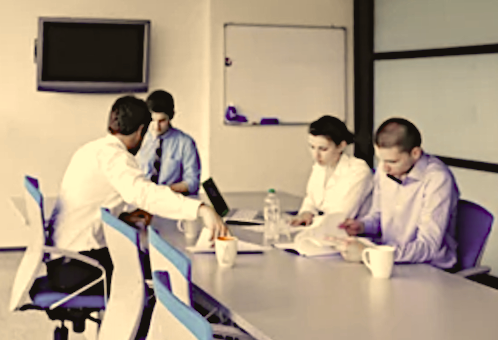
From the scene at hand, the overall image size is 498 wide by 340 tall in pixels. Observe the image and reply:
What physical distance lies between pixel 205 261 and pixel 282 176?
508 cm

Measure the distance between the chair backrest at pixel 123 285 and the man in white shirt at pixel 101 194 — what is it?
1.52ft

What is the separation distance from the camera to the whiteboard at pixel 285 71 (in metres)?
8.20

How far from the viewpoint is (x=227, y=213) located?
4.69 metres

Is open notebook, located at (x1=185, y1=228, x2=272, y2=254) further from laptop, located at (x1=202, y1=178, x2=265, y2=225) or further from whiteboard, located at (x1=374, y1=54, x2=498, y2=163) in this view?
whiteboard, located at (x1=374, y1=54, x2=498, y2=163)

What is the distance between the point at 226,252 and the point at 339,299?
2.05 ft

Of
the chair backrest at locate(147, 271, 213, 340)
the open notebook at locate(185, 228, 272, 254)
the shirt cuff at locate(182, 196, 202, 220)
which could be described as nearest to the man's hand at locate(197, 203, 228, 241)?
the open notebook at locate(185, 228, 272, 254)

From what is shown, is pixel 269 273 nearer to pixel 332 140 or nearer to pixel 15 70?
pixel 332 140

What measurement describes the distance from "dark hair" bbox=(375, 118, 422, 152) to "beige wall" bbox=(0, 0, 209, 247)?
15.1 ft

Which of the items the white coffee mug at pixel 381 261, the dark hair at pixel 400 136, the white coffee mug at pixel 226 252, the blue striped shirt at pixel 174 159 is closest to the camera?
the white coffee mug at pixel 381 261

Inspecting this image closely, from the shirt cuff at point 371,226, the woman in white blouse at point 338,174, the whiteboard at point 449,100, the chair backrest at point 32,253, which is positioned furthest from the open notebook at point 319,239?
the whiteboard at point 449,100

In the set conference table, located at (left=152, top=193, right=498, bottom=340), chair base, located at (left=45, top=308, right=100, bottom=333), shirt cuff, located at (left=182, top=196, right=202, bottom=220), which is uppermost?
shirt cuff, located at (left=182, top=196, right=202, bottom=220)

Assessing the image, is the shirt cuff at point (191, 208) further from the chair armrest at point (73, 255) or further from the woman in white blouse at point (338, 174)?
the woman in white blouse at point (338, 174)

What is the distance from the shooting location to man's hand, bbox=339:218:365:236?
4.18m

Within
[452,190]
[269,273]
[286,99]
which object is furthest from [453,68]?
[269,273]
